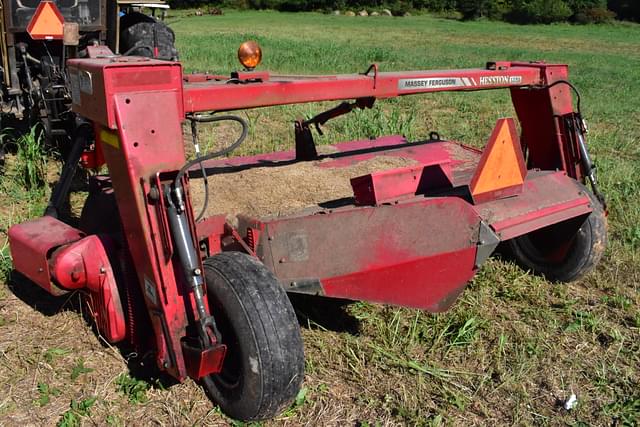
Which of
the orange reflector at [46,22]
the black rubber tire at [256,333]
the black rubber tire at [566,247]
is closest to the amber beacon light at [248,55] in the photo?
the black rubber tire at [256,333]

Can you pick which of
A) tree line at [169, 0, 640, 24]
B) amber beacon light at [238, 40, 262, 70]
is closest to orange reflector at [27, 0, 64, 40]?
amber beacon light at [238, 40, 262, 70]

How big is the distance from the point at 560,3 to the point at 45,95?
1692 inches

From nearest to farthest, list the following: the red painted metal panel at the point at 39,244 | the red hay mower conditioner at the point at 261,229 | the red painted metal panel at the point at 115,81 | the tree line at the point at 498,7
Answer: the red painted metal panel at the point at 115,81 → the red hay mower conditioner at the point at 261,229 → the red painted metal panel at the point at 39,244 → the tree line at the point at 498,7

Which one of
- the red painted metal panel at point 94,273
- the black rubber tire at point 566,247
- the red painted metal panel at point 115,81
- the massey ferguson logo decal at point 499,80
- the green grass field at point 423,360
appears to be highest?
the red painted metal panel at point 115,81

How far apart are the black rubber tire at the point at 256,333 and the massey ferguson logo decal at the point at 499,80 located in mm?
1737

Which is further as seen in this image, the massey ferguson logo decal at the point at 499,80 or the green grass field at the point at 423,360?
the massey ferguson logo decal at the point at 499,80

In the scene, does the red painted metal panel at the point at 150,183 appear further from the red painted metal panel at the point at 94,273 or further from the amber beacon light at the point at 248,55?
the amber beacon light at the point at 248,55

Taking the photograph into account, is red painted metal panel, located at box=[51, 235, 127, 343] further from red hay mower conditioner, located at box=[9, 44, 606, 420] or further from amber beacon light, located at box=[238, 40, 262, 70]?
amber beacon light, located at box=[238, 40, 262, 70]

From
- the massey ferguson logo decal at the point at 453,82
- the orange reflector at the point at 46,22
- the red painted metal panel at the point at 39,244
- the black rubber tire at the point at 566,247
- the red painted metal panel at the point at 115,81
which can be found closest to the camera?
the red painted metal panel at the point at 115,81

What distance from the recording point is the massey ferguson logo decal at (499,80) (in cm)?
359

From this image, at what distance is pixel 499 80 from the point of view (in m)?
3.65

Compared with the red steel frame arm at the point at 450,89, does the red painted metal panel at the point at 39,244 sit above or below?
below

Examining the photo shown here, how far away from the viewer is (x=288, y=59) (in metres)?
15.2

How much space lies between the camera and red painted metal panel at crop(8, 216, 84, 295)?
115 inches
